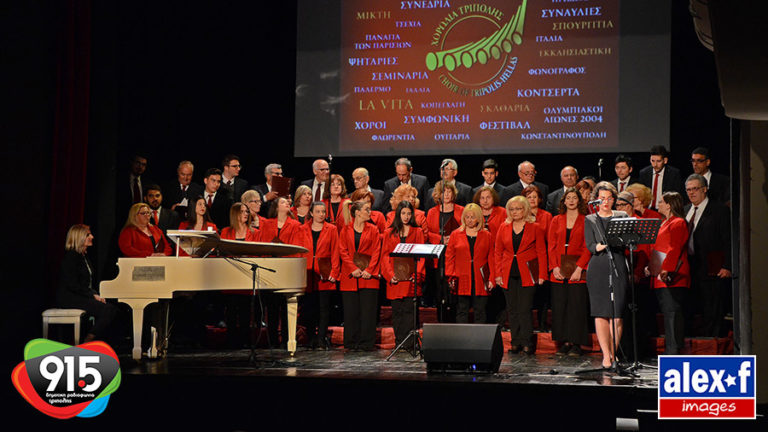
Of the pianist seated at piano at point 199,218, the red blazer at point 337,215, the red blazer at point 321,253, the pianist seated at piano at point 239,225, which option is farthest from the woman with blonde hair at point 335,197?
the pianist seated at piano at point 199,218

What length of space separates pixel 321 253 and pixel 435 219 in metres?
1.19

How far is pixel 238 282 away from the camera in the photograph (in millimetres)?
6039

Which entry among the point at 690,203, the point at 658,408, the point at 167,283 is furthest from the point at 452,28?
the point at 658,408

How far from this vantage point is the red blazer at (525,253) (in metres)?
6.92

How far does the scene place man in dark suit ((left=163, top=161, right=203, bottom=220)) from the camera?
8.20 m

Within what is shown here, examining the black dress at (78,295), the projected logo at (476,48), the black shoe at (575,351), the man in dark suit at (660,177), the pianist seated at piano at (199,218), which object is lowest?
the black shoe at (575,351)

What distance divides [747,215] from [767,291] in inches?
19.5

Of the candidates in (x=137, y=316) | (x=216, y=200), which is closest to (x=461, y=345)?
(x=137, y=316)

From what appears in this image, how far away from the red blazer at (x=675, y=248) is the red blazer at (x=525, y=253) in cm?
102

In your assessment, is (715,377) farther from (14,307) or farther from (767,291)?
(14,307)

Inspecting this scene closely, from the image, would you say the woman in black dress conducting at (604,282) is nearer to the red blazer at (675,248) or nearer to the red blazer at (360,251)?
the red blazer at (675,248)

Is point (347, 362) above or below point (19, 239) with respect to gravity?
below

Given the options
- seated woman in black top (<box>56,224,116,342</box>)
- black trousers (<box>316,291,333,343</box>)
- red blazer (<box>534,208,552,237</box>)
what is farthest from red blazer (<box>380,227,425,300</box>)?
seated woman in black top (<box>56,224,116,342</box>)

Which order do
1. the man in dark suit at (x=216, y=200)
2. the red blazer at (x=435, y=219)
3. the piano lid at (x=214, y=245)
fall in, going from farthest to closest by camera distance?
the man in dark suit at (x=216, y=200) → the red blazer at (x=435, y=219) → the piano lid at (x=214, y=245)
